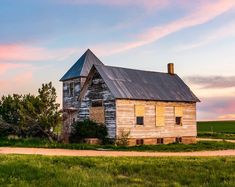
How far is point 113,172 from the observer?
1723cm

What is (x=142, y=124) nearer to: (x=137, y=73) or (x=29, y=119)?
(x=137, y=73)

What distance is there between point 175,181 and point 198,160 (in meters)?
4.07

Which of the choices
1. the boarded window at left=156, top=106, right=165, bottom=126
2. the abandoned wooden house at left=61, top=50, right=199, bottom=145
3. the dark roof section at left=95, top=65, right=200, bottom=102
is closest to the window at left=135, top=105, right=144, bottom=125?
the abandoned wooden house at left=61, top=50, right=199, bottom=145

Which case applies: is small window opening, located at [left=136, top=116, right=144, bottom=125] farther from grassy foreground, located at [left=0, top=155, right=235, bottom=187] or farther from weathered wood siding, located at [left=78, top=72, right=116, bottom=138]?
grassy foreground, located at [left=0, top=155, right=235, bottom=187]

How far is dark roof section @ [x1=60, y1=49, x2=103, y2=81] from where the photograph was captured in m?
44.8

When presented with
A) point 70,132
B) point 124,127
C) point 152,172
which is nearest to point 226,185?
point 152,172

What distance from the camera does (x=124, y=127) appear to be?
37000mm

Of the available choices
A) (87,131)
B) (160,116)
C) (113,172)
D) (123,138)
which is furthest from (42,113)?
(113,172)

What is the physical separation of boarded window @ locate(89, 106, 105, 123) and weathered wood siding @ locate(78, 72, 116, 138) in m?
0.41

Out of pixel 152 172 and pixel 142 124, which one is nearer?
pixel 152 172

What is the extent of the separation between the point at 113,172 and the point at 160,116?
23.7m

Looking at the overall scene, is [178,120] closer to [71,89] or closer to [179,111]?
[179,111]

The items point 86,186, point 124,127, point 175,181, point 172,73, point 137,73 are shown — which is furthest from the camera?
point 172,73

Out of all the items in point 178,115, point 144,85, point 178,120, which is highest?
point 144,85
